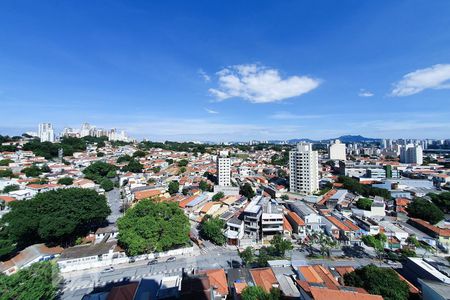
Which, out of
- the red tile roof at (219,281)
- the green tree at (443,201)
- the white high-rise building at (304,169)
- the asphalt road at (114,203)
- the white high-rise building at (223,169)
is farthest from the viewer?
the white high-rise building at (223,169)

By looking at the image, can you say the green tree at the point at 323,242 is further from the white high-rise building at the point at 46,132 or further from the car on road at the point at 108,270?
the white high-rise building at the point at 46,132

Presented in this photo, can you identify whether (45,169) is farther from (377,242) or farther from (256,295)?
(377,242)

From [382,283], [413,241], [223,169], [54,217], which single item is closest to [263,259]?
[382,283]

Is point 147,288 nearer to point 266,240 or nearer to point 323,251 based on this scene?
point 266,240

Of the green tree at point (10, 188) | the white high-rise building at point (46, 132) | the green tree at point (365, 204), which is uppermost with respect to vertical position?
the white high-rise building at point (46, 132)

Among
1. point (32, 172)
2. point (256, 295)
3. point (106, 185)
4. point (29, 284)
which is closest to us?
point (29, 284)

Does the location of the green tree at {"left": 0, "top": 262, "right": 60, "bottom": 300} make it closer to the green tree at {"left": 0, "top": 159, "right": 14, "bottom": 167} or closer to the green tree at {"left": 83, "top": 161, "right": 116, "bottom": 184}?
the green tree at {"left": 83, "top": 161, "right": 116, "bottom": 184}

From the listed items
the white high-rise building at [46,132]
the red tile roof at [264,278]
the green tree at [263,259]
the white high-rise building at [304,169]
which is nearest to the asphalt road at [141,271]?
the green tree at [263,259]

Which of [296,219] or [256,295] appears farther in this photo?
[296,219]

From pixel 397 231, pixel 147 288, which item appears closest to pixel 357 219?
pixel 397 231
